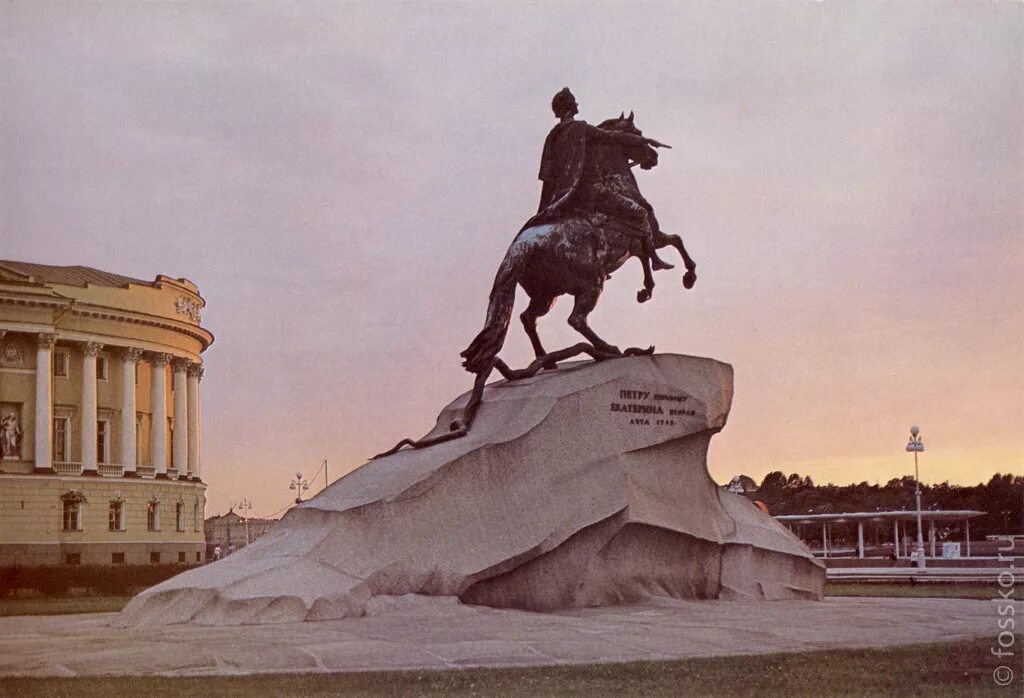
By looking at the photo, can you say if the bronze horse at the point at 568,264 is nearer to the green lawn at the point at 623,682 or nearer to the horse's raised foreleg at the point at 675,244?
the horse's raised foreleg at the point at 675,244

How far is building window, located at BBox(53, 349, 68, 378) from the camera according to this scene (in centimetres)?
6191

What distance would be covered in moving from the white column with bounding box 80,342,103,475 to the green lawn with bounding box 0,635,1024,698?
56738 millimetres

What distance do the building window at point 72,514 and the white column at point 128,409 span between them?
13.4ft

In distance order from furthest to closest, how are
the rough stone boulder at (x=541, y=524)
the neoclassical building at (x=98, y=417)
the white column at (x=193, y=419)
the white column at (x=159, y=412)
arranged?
the white column at (x=193, y=419), the white column at (x=159, y=412), the neoclassical building at (x=98, y=417), the rough stone boulder at (x=541, y=524)

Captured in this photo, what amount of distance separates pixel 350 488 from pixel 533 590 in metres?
2.17

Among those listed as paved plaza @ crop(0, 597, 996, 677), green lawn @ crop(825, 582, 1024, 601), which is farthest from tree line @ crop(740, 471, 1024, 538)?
paved plaza @ crop(0, 597, 996, 677)

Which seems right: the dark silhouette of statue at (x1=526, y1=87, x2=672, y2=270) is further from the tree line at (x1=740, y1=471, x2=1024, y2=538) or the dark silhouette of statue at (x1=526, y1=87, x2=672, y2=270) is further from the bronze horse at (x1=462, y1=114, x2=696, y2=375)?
the tree line at (x1=740, y1=471, x2=1024, y2=538)

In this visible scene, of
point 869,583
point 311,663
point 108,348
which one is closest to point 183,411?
point 108,348

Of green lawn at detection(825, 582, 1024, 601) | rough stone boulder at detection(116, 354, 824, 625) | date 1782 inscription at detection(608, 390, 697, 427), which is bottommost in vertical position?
green lawn at detection(825, 582, 1024, 601)

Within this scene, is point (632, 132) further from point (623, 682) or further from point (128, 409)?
point (128, 409)

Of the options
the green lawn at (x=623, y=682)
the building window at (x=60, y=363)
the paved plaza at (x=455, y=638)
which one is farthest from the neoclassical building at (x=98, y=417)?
the green lawn at (x=623, y=682)

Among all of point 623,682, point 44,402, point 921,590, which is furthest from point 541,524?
point 44,402

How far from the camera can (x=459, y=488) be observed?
12.9m

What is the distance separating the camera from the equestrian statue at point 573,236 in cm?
1477
